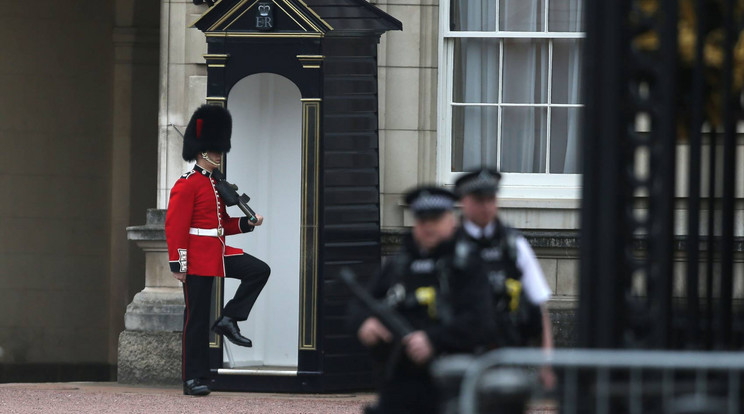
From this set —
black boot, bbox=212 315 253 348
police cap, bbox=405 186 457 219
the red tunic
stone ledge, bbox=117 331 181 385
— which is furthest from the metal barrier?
stone ledge, bbox=117 331 181 385

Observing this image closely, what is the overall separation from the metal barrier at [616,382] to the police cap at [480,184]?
1699mm

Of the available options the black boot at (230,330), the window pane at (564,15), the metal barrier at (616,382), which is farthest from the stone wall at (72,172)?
the metal barrier at (616,382)

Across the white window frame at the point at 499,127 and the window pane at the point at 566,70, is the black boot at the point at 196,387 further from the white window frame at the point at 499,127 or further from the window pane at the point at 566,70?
the window pane at the point at 566,70

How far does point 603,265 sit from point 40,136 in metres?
10.5

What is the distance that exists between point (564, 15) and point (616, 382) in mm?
6689

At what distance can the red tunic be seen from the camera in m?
9.59

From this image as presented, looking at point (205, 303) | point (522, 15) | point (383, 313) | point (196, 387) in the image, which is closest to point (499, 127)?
point (522, 15)

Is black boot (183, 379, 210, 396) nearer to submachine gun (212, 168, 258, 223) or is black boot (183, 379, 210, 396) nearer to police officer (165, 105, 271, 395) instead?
police officer (165, 105, 271, 395)

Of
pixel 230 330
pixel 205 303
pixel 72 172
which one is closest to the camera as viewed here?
pixel 230 330

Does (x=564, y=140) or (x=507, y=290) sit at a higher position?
(x=564, y=140)

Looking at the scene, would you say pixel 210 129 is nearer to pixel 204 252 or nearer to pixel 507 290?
pixel 204 252

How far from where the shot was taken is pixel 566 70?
10.9 metres

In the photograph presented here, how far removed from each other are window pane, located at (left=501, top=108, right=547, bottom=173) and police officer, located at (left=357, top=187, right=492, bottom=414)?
536 cm

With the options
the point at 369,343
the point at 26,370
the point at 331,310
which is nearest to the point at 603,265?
the point at 369,343
